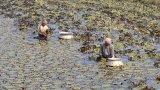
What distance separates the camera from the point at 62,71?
21.5 metres

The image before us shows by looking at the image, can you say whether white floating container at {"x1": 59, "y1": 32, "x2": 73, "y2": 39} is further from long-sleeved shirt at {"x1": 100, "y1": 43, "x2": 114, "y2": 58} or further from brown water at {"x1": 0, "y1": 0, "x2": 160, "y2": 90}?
long-sleeved shirt at {"x1": 100, "y1": 43, "x2": 114, "y2": 58}

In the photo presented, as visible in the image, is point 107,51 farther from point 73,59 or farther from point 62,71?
point 62,71

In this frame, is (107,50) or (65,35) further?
(65,35)

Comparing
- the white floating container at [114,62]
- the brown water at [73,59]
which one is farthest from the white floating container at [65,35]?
the white floating container at [114,62]

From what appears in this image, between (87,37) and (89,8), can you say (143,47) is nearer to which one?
(87,37)

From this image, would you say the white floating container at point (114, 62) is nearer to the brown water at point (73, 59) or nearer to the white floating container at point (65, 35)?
the brown water at point (73, 59)

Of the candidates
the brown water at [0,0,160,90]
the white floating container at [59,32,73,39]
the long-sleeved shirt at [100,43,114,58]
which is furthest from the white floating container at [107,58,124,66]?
the white floating container at [59,32,73,39]

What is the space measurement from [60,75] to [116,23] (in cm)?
1871

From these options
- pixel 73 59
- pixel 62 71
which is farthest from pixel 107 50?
pixel 62 71

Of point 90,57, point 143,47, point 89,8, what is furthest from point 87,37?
point 89,8

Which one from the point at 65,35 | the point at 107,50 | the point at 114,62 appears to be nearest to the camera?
the point at 114,62

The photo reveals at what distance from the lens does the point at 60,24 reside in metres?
38.1

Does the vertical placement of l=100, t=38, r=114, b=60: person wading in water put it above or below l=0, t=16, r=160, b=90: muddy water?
above

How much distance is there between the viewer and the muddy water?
750 inches
